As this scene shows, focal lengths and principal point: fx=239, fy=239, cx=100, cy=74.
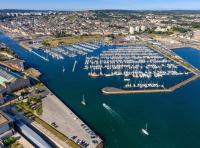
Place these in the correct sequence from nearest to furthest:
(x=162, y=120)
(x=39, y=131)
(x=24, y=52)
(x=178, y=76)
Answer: (x=39, y=131)
(x=162, y=120)
(x=178, y=76)
(x=24, y=52)

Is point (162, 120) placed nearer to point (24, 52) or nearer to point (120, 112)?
point (120, 112)

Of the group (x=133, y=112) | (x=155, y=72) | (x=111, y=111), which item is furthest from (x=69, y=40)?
(x=133, y=112)

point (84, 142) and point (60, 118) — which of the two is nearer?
point (84, 142)

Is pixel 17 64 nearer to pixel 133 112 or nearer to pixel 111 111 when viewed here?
pixel 111 111

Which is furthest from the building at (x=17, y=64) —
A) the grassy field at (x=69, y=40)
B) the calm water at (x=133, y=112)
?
the grassy field at (x=69, y=40)

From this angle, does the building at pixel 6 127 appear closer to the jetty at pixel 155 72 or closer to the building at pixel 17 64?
the jetty at pixel 155 72

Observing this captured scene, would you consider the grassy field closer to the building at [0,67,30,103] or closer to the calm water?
the calm water

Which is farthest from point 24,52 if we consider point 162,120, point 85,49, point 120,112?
point 162,120

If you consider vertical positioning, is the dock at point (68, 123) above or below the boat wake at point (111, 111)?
above
